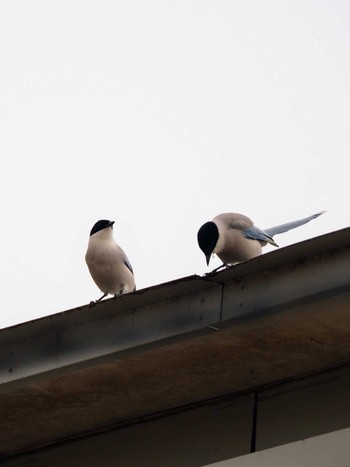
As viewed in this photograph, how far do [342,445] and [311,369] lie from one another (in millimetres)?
958

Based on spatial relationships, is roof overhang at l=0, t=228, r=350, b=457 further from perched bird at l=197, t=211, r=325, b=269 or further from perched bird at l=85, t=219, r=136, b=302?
perched bird at l=85, t=219, r=136, b=302

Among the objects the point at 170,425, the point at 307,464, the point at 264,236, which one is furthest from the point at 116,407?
the point at 264,236

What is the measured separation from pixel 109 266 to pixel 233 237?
1.13m

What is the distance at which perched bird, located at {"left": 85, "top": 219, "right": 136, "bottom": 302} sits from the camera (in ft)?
32.6

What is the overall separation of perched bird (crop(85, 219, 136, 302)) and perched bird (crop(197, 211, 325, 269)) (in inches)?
35.8

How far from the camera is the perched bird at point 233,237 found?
359 inches

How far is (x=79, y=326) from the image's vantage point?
22.8 feet

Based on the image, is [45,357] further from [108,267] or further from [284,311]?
[108,267]

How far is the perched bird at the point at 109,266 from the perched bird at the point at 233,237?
35.8 inches

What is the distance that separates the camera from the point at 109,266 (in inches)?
391

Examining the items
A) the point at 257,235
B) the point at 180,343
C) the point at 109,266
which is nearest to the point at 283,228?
the point at 257,235

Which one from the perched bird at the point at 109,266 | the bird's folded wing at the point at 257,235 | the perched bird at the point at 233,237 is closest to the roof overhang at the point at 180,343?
the perched bird at the point at 233,237

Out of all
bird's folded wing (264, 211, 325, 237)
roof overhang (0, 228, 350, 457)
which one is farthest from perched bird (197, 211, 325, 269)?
roof overhang (0, 228, 350, 457)

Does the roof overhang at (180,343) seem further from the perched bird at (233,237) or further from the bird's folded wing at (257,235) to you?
the bird's folded wing at (257,235)
